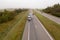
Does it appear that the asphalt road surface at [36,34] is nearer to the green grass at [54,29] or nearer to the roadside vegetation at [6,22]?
the green grass at [54,29]

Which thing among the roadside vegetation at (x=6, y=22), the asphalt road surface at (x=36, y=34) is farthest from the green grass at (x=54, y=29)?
Result: the roadside vegetation at (x=6, y=22)

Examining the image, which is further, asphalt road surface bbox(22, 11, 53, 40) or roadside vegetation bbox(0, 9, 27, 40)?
roadside vegetation bbox(0, 9, 27, 40)

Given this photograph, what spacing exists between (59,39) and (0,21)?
49.1m

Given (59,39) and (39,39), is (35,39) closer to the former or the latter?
(39,39)

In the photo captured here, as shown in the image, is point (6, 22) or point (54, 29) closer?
point (54, 29)

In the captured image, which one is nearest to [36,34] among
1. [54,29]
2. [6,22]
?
[54,29]

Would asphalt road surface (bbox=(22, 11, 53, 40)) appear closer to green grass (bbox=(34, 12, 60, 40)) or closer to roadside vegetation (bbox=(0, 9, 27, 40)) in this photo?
green grass (bbox=(34, 12, 60, 40))

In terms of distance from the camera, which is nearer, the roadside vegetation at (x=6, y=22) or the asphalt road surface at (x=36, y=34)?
the asphalt road surface at (x=36, y=34)

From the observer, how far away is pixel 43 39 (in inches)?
677

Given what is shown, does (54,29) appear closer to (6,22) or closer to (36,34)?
(36,34)

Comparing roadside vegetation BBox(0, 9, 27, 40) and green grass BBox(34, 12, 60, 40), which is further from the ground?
green grass BBox(34, 12, 60, 40)

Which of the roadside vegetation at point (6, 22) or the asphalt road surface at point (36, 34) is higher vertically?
the asphalt road surface at point (36, 34)

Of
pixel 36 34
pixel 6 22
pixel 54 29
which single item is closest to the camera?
pixel 36 34

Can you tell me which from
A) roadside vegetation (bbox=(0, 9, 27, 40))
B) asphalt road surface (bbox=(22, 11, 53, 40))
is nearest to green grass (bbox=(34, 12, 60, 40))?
asphalt road surface (bbox=(22, 11, 53, 40))
